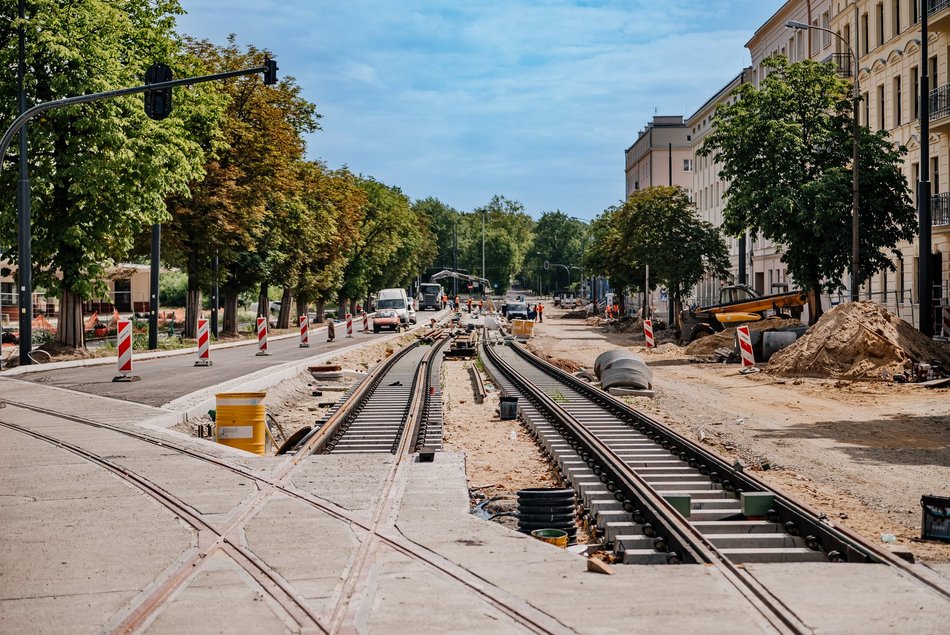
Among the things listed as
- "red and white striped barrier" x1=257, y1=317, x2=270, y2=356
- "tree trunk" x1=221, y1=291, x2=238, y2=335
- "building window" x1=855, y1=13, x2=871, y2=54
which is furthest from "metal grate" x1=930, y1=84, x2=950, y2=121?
"tree trunk" x1=221, y1=291, x2=238, y2=335

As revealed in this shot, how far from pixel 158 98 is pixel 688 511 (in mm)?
16210

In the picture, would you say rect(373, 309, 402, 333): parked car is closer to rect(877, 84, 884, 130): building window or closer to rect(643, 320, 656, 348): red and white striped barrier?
rect(643, 320, 656, 348): red and white striped barrier

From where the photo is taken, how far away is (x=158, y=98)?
22.9 meters

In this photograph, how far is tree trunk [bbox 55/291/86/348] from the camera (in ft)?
120

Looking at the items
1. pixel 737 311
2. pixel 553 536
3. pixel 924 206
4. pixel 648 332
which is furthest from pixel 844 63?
pixel 553 536

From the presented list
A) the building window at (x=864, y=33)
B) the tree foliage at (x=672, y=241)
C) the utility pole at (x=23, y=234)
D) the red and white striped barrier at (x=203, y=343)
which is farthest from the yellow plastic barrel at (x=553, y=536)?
the tree foliage at (x=672, y=241)

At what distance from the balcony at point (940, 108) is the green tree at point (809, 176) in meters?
1.66

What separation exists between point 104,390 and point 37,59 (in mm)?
14512

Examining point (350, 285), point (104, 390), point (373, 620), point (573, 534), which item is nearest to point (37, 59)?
point (104, 390)

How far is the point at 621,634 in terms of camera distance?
6.29m

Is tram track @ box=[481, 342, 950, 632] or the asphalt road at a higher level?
the asphalt road

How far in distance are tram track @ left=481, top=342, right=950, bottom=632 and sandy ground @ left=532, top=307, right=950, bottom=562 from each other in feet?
2.35

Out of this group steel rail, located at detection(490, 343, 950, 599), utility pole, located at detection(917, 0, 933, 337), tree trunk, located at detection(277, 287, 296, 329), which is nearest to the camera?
steel rail, located at detection(490, 343, 950, 599)

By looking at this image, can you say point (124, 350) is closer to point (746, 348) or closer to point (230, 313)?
point (746, 348)
